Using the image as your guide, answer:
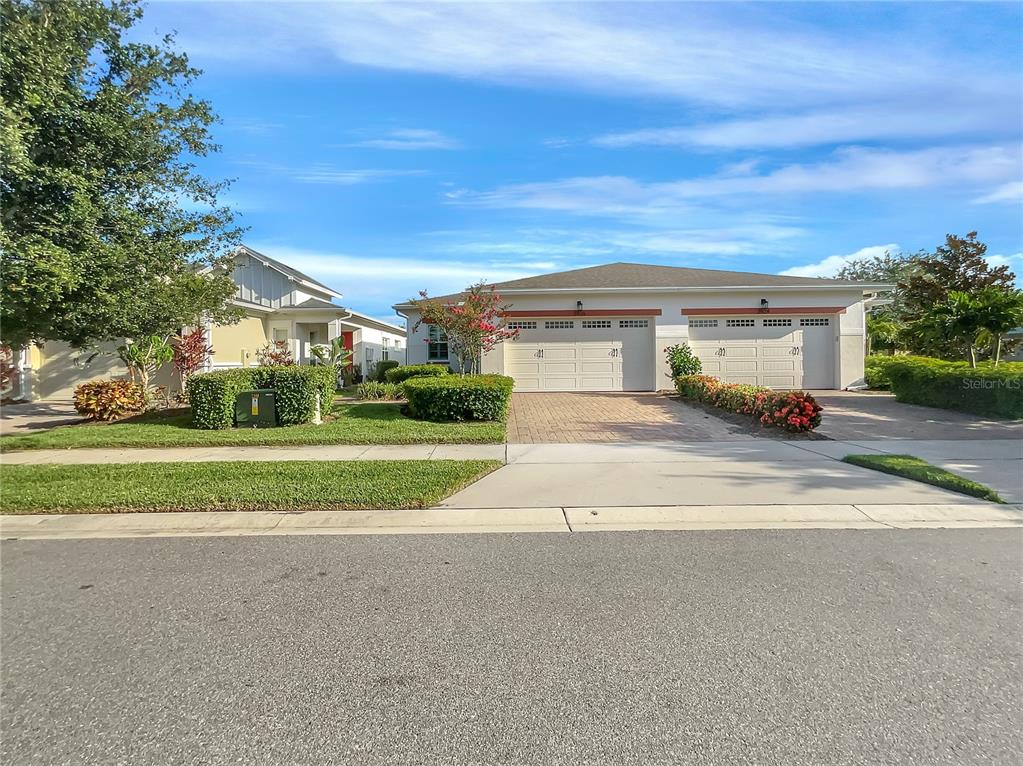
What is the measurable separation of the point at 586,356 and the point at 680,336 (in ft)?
10.1

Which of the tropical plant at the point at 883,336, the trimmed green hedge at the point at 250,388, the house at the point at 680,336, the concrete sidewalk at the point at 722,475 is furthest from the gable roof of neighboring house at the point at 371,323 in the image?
the tropical plant at the point at 883,336

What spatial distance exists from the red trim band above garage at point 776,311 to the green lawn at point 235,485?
12928 millimetres

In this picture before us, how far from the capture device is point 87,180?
8219 millimetres

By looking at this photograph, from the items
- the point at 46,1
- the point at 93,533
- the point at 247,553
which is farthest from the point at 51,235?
the point at 247,553

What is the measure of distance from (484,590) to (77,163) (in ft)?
27.8

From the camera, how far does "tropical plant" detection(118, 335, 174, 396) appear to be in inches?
529

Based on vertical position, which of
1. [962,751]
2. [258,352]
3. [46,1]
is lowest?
[962,751]

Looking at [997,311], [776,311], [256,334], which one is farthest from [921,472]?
[256,334]

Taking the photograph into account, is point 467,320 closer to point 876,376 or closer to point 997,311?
point 997,311

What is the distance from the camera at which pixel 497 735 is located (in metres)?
2.54

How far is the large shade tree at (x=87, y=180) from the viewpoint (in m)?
7.29

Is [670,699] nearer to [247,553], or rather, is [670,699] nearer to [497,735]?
[497,735]

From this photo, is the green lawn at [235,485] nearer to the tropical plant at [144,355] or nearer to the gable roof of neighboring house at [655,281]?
the tropical plant at [144,355]

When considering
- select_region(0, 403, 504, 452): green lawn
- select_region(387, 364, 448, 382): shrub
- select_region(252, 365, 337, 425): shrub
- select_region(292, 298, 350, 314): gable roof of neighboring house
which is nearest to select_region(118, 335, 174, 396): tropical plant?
select_region(0, 403, 504, 452): green lawn
